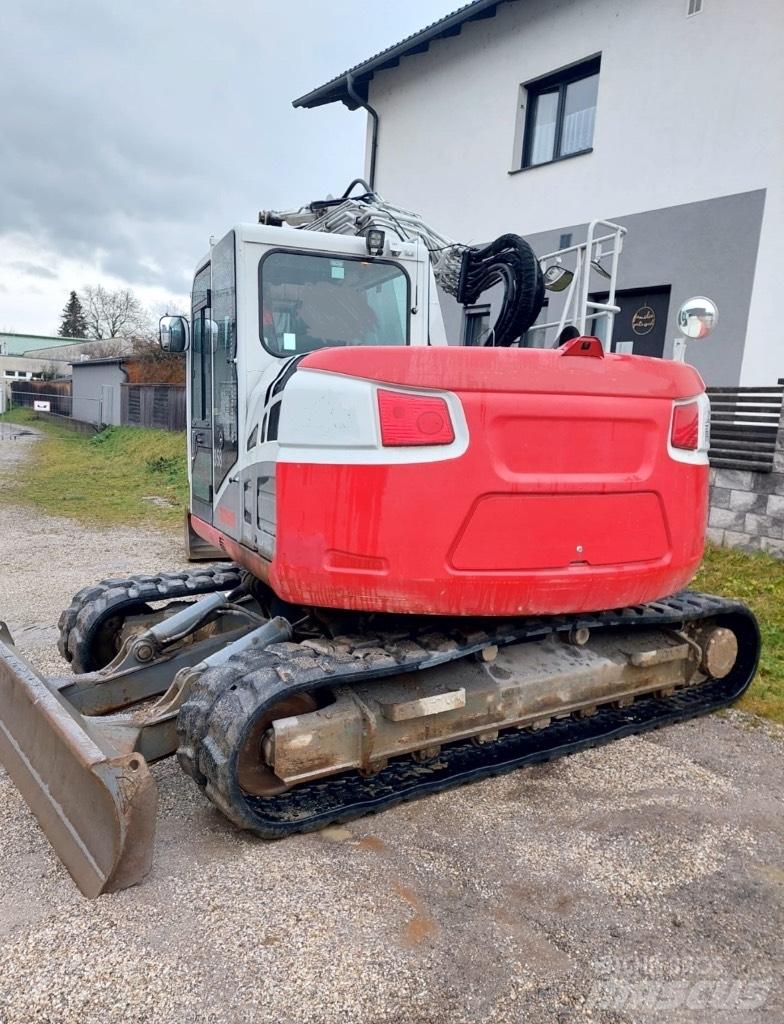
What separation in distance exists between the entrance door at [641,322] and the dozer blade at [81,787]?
777 cm

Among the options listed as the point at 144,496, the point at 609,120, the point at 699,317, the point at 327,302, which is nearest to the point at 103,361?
the point at 144,496

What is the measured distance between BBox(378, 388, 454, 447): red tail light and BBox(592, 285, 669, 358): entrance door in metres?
6.82

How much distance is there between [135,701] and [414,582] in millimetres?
1665

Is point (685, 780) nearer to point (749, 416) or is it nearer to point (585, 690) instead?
point (585, 690)

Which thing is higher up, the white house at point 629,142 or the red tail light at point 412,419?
the white house at point 629,142

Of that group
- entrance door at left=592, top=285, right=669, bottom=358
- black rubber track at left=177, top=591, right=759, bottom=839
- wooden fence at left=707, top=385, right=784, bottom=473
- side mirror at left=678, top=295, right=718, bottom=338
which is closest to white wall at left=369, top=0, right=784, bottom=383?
entrance door at left=592, top=285, right=669, bottom=358

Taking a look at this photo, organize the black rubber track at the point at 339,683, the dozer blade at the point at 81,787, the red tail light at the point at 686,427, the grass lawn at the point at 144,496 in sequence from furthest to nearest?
the grass lawn at the point at 144,496, the red tail light at the point at 686,427, the black rubber track at the point at 339,683, the dozer blade at the point at 81,787

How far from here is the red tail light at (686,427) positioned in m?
3.14

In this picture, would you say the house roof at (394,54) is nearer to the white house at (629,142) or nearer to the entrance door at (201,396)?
the white house at (629,142)

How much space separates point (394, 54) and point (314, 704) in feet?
38.7

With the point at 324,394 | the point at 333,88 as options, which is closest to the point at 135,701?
the point at 324,394

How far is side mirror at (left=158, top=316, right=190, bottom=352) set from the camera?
430 centimetres

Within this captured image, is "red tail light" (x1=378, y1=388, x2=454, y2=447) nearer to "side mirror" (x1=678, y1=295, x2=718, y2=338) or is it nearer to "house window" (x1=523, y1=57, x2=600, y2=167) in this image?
"side mirror" (x1=678, y1=295, x2=718, y2=338)

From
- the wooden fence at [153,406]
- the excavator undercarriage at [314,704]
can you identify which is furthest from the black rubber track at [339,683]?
the wooden fence at [153,406]
